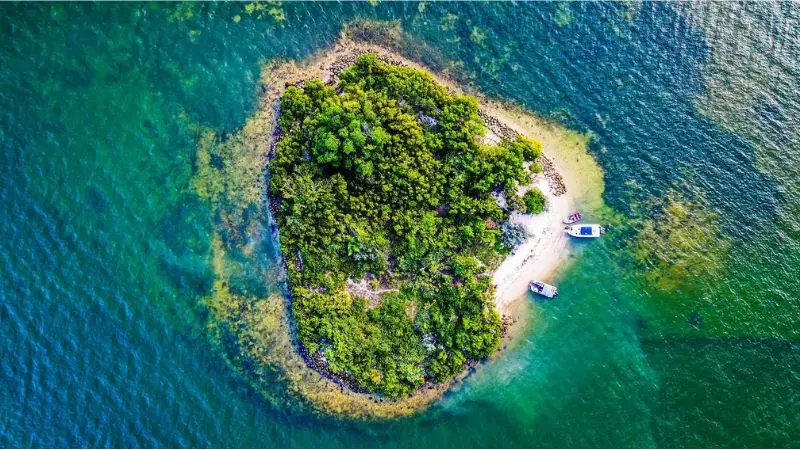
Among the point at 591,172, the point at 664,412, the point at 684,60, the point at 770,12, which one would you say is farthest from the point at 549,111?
the point at 664,412

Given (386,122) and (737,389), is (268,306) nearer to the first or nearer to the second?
(386,122)

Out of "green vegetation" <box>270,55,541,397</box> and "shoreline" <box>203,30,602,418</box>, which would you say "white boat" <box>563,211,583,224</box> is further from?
"green vegetation" <box>270,55,541,397</box>

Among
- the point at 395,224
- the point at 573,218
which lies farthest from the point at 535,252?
the point at 395,224

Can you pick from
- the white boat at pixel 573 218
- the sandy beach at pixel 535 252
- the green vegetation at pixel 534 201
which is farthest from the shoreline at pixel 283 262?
the green vegetation at pixel 534 201

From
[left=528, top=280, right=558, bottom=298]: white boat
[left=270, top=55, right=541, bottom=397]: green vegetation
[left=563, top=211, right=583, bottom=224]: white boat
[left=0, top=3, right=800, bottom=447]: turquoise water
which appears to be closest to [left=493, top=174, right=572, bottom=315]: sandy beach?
[left=563, top=211, right=583, bottom=224]: white boat

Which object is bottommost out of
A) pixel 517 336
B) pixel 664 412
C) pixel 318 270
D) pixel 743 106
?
pixel 664 412
